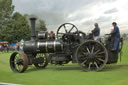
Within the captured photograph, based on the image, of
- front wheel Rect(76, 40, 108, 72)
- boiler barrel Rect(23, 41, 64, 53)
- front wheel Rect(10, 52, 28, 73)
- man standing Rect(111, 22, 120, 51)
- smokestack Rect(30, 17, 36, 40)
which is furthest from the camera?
smokestack Rect(30, 17, 36, 40)

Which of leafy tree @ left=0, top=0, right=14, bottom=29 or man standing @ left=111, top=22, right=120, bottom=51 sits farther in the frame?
leafy tree @ left=0, top=0, right=14, bottom=29

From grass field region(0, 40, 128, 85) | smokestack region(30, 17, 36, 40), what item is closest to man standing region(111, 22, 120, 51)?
grass field region(0, 40, 128, 85)

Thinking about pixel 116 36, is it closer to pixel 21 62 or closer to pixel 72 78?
pixel 72 78

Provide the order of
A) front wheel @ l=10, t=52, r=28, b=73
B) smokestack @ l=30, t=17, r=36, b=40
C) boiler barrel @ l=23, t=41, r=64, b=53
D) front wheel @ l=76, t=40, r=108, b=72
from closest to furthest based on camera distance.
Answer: front wheel @ l=76, t=40, r=108, b=72
front wheel @ l=10, t=52, r=28, b=73
boiler barrel @ l=23, t=41, r=64, b=53
smokestack @ l=30, t=17, r=36, b=40

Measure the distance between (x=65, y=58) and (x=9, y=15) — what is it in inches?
1839

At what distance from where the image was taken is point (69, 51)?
7496 millimetres

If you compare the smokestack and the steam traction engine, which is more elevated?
the smokestack

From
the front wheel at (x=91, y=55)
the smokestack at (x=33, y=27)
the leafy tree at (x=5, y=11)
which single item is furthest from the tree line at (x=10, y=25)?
the front wheel at (x=91, y=55)

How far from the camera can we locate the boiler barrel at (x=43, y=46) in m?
7.50

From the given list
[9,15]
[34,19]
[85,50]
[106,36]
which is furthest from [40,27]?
[9,15]

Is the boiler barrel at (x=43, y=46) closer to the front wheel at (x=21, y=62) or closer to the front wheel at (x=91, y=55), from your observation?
the front wheel at (x=21, y=62)

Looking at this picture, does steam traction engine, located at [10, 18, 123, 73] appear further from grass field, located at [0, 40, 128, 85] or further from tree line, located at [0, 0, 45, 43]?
tree line, located at [0, 0, 45, 43]

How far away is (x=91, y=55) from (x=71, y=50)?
0.98 metres

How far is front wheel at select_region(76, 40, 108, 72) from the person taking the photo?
6.84m
